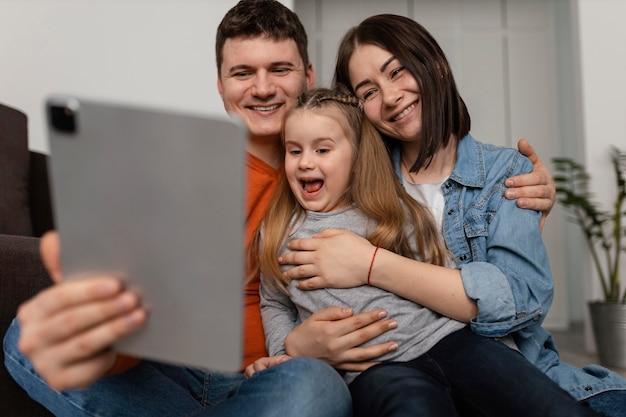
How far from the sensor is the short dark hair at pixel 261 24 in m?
1.38

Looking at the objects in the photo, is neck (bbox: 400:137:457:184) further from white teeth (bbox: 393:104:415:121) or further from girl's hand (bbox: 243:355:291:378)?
girl's hand (bbox: 243:355:291:378)

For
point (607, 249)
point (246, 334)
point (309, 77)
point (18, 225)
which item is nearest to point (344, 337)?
point (246, 334)

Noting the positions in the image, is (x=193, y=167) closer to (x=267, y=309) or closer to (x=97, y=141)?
(x=97, y=141)

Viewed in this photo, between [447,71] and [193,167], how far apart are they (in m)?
0.84

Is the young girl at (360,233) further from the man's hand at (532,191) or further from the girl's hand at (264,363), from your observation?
the man's hand at (532,191)

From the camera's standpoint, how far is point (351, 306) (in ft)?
3.80

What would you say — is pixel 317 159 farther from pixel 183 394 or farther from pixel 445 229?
pixel 183 394

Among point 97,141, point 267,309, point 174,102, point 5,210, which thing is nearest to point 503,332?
point 267,309

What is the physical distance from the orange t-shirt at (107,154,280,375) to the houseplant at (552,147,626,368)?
2176 millimetres

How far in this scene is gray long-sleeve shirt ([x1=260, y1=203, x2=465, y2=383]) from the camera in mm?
1120

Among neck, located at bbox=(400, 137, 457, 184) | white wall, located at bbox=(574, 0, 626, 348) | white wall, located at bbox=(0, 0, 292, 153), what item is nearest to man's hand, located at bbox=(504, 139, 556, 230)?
neck, located at bbox=(400, 137, 457, 184)

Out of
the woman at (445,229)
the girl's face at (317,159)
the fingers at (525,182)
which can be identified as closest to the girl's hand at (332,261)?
the woman at (445,229)

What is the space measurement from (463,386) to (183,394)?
48cm

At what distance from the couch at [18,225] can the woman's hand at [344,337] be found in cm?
55
